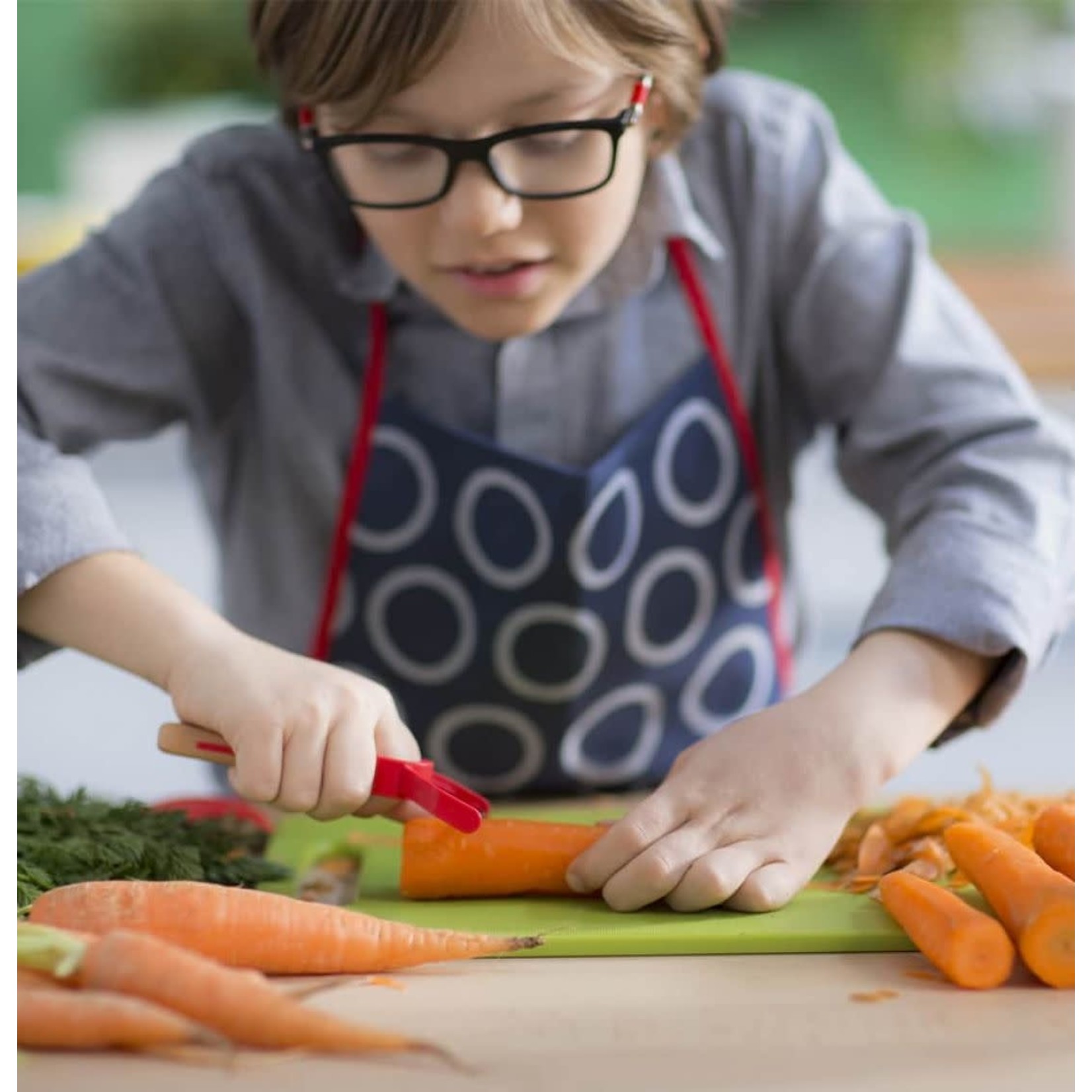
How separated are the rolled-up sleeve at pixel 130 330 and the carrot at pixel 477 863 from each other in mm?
374

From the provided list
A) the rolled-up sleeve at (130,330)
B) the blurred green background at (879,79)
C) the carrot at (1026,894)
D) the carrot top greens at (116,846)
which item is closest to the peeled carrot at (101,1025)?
the carrot top greens at (116,846)

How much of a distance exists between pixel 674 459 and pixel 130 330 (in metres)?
0.42

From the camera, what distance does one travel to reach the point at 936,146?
4172 millimetres

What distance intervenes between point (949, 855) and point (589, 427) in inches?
18.9

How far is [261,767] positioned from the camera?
0.79 m

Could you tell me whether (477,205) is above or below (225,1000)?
above

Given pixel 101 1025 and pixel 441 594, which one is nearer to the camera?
pixel 101 1025

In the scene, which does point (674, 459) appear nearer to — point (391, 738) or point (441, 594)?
point (441, 594)

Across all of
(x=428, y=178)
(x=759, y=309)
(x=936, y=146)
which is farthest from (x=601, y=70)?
(x=936, y=146)

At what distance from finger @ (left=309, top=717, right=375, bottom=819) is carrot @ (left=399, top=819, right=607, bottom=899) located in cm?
7

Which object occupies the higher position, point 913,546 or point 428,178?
point 428,178

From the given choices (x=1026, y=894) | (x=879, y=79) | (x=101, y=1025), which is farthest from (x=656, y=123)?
(x=879, y=79)

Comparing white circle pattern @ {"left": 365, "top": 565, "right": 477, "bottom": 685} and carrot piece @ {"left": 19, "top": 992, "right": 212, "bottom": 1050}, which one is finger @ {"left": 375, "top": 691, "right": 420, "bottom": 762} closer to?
carrot piece @ {"left": 19, "top": 992, "right": 212, "bottom": 1050}
